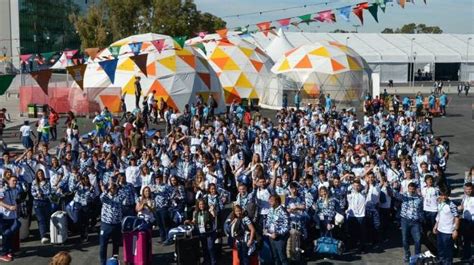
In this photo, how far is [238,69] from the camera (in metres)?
37.6

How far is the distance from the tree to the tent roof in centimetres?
695

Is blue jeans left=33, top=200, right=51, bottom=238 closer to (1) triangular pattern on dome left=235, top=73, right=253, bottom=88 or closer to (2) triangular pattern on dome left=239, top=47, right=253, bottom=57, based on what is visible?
(1) triangular pattern on dome left=235, top=73, right=253, bottom=88

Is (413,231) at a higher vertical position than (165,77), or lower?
lower

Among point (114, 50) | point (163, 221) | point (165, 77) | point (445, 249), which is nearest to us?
point (445, 249)

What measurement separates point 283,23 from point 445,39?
5453cm

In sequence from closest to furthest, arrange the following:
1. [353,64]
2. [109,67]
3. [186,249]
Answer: [186,249] → [109,67] → [353,64]

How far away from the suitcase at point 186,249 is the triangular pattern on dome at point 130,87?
879 inches

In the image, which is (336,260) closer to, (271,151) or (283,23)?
(271,151)

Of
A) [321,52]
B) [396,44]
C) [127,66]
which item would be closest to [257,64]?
[321,52]

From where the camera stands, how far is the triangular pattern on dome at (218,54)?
1510 inches

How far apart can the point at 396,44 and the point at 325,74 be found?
36.1 m

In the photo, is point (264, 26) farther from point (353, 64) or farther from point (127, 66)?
point (353, 64)

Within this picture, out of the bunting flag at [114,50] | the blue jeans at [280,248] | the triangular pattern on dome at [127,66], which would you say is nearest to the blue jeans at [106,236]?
the blue jeans at [280,248]

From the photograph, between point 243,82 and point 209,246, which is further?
point 243,82
